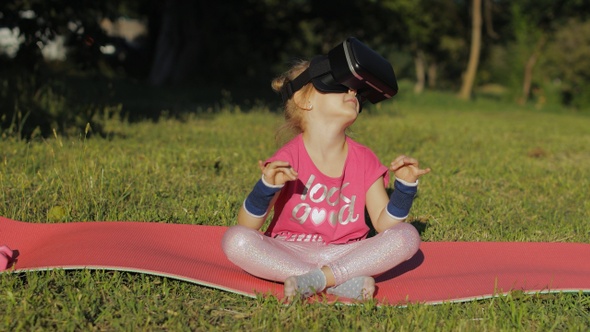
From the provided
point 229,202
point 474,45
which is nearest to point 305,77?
point 229,202

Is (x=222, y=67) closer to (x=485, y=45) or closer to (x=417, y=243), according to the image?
(x=485, y=45)

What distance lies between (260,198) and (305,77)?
0.71m

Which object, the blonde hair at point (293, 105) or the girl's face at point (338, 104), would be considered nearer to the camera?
the girl's face at point (338, 104)

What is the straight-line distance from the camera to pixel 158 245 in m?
3.82

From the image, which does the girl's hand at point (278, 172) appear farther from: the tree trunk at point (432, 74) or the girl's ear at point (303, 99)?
the tree trunk at point (432, 74)

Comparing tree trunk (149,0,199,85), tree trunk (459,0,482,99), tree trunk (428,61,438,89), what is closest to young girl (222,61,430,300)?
tree trunk (149,0,199,85)

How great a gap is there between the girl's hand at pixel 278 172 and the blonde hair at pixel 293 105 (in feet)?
1.90

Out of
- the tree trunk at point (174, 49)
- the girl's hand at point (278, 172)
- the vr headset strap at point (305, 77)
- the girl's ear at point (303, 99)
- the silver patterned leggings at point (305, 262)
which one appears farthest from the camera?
the tree trunk at point (174, 49)

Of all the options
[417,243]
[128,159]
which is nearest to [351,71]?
[417,243]

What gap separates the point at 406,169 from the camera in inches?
140

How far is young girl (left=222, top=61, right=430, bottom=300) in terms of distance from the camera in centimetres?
340

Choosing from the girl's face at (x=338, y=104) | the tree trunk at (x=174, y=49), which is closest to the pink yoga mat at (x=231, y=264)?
the girl's face at (x=338, y=104)

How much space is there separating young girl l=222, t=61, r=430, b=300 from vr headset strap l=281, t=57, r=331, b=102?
3cm

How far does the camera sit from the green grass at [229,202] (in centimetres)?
308
